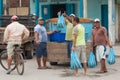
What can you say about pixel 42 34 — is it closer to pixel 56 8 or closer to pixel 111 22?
pixel 111 22

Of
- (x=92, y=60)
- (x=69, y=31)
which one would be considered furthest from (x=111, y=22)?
(x=92, y=60)

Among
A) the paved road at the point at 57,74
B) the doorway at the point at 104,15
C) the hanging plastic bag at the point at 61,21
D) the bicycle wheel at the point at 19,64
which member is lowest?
the paved road at the point at 57,74

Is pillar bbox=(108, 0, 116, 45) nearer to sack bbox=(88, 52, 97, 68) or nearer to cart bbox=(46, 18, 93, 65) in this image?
cart bbox=(46, 18, 93, 65)

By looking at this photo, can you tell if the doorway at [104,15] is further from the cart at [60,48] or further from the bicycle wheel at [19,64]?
the bicycle wheel at [19,64]

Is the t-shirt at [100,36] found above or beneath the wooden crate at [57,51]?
above

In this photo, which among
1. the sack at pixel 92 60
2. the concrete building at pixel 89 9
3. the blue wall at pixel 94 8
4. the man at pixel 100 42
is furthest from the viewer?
the blue wall at pixel 94 8

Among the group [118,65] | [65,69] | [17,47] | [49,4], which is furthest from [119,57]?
[49,4]

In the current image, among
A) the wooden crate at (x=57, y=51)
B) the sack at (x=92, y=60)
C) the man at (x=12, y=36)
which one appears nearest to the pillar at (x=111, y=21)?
the wooden crate at (x=57, y=51)

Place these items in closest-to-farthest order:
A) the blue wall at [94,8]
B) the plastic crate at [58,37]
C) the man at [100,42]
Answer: the man at [100,42]
the plastic crate at [58,37]
the blue wall at [94,8]

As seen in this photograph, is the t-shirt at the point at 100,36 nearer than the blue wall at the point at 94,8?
Yes

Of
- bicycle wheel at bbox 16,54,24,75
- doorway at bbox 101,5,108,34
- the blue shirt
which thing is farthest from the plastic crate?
doorway at bbox 101,5,108,34

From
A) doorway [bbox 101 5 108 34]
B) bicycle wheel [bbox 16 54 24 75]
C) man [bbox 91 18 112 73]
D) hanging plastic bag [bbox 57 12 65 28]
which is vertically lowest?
bicycle wheel [bbox 16 54 24 75]

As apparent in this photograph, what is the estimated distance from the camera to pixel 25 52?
18.3 meters

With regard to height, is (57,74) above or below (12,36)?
below
